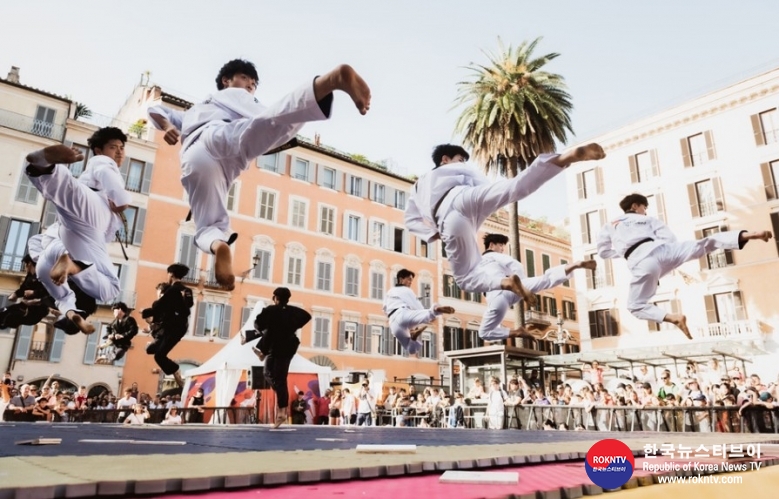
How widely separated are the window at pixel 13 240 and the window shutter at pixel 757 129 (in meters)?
33.2

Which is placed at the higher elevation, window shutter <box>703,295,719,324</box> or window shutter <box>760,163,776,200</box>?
window shutter <box>760,163,776,200</box>

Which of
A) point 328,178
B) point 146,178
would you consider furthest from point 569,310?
point 146,178

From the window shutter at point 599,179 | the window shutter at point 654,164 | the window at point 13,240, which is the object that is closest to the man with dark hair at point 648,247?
the window at point 13,240

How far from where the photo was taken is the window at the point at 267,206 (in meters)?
30.4

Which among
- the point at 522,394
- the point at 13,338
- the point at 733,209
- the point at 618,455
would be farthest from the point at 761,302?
the point at 13,338

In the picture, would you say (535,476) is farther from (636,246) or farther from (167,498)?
(636,246)

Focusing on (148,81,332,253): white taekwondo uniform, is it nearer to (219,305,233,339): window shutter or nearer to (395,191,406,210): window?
(219,305,233,339): window shutter

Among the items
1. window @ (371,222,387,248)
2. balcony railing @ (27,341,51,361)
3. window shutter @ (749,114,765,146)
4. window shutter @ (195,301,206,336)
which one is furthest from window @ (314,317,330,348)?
window shutter @ (749,114,765,146)

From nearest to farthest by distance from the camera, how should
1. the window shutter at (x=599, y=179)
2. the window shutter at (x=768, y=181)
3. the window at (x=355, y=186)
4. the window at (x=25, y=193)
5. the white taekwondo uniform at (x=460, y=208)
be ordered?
the white taekwondo uniform at (x=460, y=208) → the window at (x=25, y=193) → the window shutter at (x=768, y=181) → the window shutter at (x=599, y=179) → the window at (x=355, y=186)

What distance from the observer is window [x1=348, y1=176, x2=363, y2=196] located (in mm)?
33688

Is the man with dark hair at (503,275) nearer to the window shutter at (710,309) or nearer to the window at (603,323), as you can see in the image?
the window shutter at (710,309)

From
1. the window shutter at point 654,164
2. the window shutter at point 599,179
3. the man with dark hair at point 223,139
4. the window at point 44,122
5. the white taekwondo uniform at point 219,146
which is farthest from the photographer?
the window shutter at point 599,179

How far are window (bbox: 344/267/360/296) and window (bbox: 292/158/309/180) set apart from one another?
5.78m

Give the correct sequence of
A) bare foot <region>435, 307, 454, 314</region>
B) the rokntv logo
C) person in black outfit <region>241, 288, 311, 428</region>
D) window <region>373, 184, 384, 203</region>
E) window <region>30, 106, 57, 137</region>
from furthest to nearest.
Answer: window <region>373, 184, 384, 203</region> < window <region>30, 106, 57, 137</region> < bare foot <region>435, 307, 454, 314</region> < person in black outfit <region>241, 288, 311, 428</region> < the rokntv logo
